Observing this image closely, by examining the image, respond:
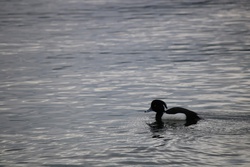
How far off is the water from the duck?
0.29 metres

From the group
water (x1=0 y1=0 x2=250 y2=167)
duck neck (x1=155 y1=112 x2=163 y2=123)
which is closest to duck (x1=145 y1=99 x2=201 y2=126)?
duck neck (x1=155 y1=112 x2=163 y2=123)

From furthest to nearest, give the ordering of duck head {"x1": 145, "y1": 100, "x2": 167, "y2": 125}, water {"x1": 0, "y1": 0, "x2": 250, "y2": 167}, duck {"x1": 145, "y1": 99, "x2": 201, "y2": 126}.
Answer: duck head {"x1": 145, "y1": 100, "x2": 167, "y2": 125} → duck {"x1": 145, "y1": 99, "x2": 201, "y2": 126} → water {"x1": 0, "y1": 0, "x2": 250, "y2": 167}

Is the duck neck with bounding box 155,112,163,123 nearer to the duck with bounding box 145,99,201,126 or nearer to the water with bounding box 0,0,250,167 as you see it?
the duck with bounding box 145,99,201,126

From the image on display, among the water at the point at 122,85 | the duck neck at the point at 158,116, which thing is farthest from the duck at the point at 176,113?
the water at the point at 122,85

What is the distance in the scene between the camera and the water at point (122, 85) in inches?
555

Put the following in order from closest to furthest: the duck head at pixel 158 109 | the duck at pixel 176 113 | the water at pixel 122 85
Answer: the water at pixel 122 85, the duck at pixel 176 113, the duck head at pixel 158 109

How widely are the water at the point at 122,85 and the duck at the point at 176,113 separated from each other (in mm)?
286

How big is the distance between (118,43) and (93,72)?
662cm

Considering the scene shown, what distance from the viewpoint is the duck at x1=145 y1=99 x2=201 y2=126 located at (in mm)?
16328

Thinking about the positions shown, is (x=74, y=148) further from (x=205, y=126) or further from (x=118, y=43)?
(x=118, y=43)

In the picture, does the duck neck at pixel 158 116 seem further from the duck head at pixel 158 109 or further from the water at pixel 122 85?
the water at pixel 122 85

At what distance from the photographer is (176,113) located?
16.7 meters

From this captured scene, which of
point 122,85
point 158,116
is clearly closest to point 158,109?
point 158,116

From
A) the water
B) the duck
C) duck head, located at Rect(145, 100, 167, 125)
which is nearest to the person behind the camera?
the water
